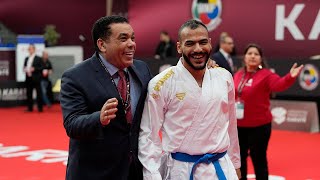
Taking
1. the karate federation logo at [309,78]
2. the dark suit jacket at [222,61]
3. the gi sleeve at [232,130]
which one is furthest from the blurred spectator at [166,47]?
the gi sleeve at [232,130]

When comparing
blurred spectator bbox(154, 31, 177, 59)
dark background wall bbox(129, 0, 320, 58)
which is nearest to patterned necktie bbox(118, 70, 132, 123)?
dark background wall bbox(129, 0, 320, 58)

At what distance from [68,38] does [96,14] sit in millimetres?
1436

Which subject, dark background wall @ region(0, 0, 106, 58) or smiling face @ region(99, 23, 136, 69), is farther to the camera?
dark background wall @ region(0, 0, 106, 58)

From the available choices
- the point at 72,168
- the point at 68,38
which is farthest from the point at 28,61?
the point at 72,168

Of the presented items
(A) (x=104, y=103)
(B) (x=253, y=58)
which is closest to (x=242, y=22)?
(B) (x=253, y=58)

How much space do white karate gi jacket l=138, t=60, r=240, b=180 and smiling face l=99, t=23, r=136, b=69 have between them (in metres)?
0.24

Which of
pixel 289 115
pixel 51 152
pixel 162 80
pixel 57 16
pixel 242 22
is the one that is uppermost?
pixel 57 16

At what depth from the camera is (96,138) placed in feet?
9.93

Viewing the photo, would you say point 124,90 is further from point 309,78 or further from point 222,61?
point 309,78

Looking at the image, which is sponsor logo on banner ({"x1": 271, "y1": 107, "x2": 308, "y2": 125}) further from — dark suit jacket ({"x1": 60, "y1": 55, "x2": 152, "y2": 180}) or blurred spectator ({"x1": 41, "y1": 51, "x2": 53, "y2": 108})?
dark suit jacket ({"x1": 60, "y1": 55, "x2": 152, "y2": 180})

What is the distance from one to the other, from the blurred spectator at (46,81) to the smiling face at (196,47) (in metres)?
12.0

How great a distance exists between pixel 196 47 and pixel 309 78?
8.28 metres

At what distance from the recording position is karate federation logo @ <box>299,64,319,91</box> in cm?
1095

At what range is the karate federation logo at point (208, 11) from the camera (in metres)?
16.6
